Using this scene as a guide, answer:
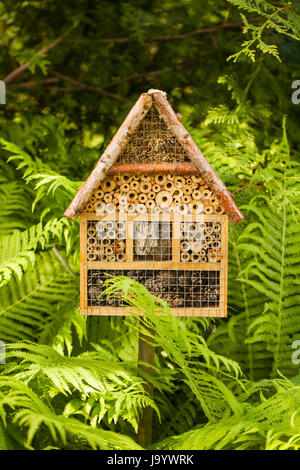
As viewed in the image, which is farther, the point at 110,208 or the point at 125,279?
the point at 110,208

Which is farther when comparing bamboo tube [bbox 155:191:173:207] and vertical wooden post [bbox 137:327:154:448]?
vertical wooden post [bbox 137:327:154:448]

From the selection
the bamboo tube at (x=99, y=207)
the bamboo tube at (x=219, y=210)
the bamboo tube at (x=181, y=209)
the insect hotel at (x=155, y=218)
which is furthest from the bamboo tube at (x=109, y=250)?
the bamboo tube at (x=219, y=210)

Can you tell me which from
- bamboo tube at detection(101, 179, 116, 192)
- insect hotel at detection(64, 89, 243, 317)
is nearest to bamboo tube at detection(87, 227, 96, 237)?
insect hotel at detection(64, 89, 243, 317)

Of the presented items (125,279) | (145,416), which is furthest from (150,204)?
(145,416)

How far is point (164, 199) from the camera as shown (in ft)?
4.17

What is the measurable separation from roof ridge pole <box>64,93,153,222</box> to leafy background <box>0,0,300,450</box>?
10.7 inches

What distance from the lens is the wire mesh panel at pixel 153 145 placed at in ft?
4.14

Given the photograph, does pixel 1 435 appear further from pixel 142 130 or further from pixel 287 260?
pixel 287 260

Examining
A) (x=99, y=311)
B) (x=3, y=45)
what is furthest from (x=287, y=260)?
(x=3, y=45)

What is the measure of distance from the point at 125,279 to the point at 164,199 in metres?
0.28

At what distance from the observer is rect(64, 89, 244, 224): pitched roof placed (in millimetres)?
1216

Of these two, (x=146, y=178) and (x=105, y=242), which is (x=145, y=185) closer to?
(x=146, y=178)

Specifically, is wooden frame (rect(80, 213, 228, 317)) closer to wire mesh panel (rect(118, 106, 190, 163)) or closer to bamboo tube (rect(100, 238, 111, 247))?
bamboo tube (rect(100, 238, 111, 247))

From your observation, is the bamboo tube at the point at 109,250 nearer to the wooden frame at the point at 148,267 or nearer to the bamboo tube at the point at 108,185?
the wooden frame at the point at 148,267
